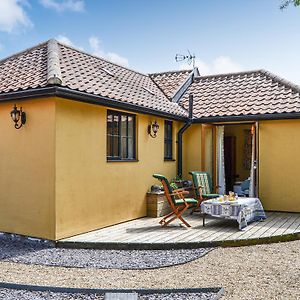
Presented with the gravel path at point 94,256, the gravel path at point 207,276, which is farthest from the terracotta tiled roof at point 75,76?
the gravel path at point 207,276

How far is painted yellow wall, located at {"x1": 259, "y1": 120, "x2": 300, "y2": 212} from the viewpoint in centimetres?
1030

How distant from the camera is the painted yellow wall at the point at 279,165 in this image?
1030cm

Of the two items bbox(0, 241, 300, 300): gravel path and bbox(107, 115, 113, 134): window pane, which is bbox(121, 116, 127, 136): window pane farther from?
bbox(0, 241, 300, 300): gravel path

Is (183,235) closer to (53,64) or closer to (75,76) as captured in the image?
(75,76)

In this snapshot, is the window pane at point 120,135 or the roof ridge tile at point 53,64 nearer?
the roof ridge tile at point 53,64

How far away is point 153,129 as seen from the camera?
1005 cm

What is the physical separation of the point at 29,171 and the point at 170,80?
309 inches

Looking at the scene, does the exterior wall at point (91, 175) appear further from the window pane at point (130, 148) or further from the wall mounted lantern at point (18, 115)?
the wall mounted lantern at point (18, 115)

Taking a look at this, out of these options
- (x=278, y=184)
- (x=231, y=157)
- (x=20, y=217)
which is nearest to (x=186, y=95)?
(x=231, y=157)

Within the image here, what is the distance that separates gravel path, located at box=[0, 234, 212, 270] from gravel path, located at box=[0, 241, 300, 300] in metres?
0.21

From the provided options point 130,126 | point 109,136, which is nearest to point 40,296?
point 109,136

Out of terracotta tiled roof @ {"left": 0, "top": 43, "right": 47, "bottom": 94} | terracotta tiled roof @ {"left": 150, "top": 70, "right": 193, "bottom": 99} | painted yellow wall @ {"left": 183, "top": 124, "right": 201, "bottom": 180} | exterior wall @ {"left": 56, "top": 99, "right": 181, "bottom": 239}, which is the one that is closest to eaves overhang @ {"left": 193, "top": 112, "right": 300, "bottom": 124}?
painted yellow wall @ {"left": 183, "top": 124, "right": 201, "bottom": 180}

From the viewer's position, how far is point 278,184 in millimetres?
10555

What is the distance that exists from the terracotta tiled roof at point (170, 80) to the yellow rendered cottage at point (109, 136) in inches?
3.9
